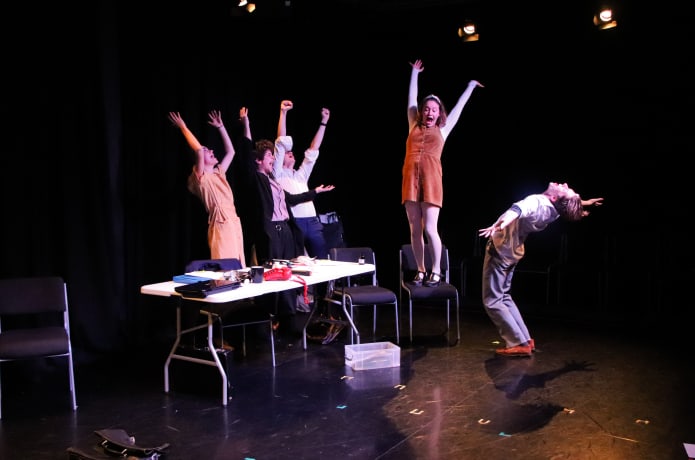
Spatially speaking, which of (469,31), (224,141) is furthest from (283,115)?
(469,31)

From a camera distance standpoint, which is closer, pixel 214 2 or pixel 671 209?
pixel 214 2

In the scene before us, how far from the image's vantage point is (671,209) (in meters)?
6.93

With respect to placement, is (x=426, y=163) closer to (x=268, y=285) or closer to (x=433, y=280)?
(x=433, y=280)

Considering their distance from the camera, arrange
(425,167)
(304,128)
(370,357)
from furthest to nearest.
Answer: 1. (304,128)
2. (425,167)
3. (370,357)

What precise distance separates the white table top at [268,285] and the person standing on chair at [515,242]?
1.02 metres

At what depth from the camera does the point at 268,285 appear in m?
4.14

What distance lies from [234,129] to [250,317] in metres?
2.44

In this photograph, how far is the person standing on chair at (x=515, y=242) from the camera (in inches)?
Result: 183

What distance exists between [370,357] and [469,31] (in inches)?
158

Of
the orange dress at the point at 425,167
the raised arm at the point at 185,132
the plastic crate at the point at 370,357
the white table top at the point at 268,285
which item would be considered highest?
the raised arm at the point at 185,132

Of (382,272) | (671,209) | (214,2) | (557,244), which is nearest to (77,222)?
(214,2)

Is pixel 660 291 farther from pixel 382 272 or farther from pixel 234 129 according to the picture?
pixel 234 129

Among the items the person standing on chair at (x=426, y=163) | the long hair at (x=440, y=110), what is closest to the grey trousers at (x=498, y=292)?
the person standing on chair at (x=426, y=163)

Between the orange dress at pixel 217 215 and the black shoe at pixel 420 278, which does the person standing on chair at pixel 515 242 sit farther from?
the orange dress at pixel 217 215
